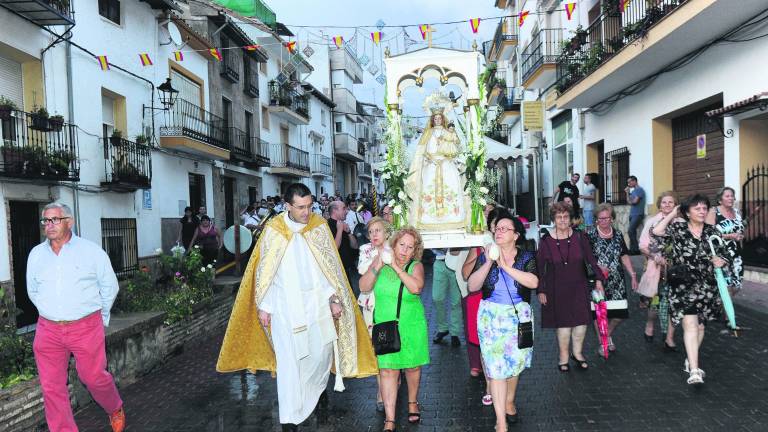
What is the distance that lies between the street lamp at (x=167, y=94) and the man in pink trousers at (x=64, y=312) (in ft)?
32.6

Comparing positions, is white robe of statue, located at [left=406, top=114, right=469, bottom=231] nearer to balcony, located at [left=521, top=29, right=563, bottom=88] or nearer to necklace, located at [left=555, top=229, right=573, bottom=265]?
necklace, located at [left=555, top=229, right=573, bottom=265]

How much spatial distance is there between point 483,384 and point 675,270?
1988 millimetres

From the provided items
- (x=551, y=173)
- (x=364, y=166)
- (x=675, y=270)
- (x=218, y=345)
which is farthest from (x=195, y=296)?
(x=364, y=166)

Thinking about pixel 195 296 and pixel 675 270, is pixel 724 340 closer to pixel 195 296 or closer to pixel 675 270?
pixel 675 270

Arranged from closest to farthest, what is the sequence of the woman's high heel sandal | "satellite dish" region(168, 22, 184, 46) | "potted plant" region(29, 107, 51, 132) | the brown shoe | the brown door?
the woman's high heel sandal < the brown shoe < "potted plant" region(29, 107, 51, 132) < the brown door < "satellite dish" region(168, 22, 184, 46)

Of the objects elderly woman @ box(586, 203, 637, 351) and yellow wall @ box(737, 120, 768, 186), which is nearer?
elderly woman @ box(586, 203, 637, 351)

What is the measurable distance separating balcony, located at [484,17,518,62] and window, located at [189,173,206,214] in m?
13.0

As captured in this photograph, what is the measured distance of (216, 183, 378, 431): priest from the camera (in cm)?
427

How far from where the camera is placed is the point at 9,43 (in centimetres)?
866

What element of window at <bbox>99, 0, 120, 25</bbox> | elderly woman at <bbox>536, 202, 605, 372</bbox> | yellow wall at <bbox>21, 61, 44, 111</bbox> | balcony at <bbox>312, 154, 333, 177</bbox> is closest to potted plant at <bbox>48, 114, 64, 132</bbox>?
yellow wall at <bbox>21, 61, 44, 111</bbox>

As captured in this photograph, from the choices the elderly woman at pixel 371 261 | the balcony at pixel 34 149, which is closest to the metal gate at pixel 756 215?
the elderly woman at pixel 371 261

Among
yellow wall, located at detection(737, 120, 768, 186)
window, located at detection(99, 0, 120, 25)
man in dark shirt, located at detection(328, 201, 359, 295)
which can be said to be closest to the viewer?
man in dark shirt, located at detection(328, 201, 359, 295)

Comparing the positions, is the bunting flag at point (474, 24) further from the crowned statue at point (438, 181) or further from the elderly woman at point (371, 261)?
the elderly woman at point (371, 261)

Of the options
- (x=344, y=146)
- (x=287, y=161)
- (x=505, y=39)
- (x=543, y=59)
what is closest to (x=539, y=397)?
(x=543, y=59)
